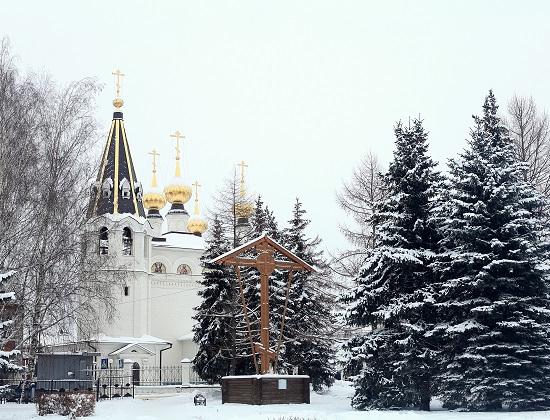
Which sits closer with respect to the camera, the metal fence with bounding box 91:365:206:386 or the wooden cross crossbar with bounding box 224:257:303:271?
the wooden cross crossbar with bounding box 224:257:303:271

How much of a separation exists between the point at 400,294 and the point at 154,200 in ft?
141

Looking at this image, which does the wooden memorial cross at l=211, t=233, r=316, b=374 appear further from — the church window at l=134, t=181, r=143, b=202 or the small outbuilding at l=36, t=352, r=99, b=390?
the church window at l=134, t=181, r=143, b=202

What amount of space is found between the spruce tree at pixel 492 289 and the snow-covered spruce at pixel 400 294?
645 mm

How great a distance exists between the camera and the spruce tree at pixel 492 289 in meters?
19.9

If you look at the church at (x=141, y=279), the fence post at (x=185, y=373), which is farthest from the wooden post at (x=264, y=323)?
the fence post at (x=185, y=373)

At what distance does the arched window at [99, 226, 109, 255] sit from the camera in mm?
27712

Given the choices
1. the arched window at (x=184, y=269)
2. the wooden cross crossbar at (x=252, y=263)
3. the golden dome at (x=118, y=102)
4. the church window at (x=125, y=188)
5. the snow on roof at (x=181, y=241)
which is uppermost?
the golden dome at (x=118, y=102)

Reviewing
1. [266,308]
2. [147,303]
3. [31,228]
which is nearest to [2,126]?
[31,228]

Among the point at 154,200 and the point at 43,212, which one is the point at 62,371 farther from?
the point at 154,200

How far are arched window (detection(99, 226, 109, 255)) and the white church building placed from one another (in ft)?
2.67

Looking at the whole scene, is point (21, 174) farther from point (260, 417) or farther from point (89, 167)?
point (260, 417)

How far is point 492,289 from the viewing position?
20453 millimetres

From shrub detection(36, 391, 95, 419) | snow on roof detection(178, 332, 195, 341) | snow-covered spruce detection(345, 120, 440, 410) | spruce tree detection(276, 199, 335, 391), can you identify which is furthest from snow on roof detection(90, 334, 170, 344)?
snow-covered spruce detection(345, 120, 440, 410)

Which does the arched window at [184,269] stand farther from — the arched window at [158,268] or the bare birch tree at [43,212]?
the bare birch tree at [43,212]
